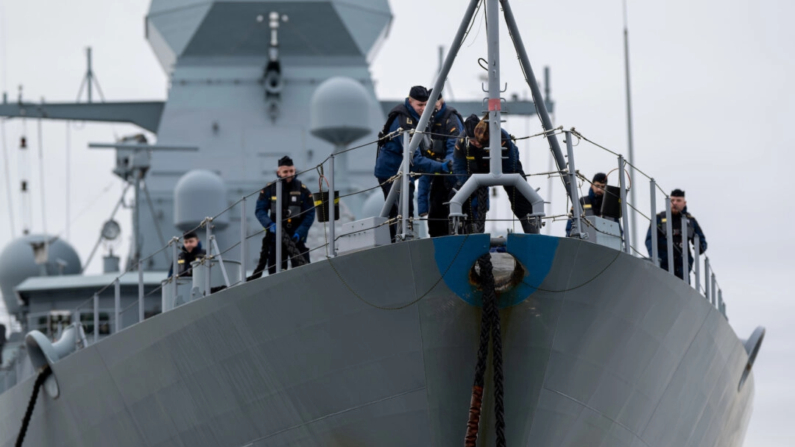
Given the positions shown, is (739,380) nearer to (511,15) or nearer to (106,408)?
(511,15)

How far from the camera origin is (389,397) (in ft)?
27.0

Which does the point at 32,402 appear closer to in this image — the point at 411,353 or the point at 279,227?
the point at 279,227

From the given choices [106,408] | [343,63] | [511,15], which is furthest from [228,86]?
[511,15]

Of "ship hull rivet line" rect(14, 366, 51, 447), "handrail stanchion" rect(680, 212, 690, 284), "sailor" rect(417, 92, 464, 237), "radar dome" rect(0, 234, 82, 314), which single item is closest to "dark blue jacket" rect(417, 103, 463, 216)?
"sailor" rect(417, 92, 464, 237)

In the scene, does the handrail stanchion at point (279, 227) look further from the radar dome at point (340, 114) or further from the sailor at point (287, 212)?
the radar dome at point (340, 114)

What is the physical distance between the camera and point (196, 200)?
A: 52.5ft

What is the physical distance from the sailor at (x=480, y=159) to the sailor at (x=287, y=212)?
1.70 metres

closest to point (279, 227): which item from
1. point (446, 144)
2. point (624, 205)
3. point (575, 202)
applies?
point (446, 144)

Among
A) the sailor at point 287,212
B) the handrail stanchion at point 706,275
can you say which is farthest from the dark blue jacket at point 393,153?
the handrail stanchion at point 706,275

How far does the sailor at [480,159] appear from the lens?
825 centimetres

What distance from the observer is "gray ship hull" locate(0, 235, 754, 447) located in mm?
8039

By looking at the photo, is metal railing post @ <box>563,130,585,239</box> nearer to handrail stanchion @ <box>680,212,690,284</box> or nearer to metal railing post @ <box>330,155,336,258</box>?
metal railing post @ <box>330,155,336,258</box>

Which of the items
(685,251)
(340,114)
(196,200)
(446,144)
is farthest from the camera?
(196,200)

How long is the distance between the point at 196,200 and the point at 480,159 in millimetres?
8304
